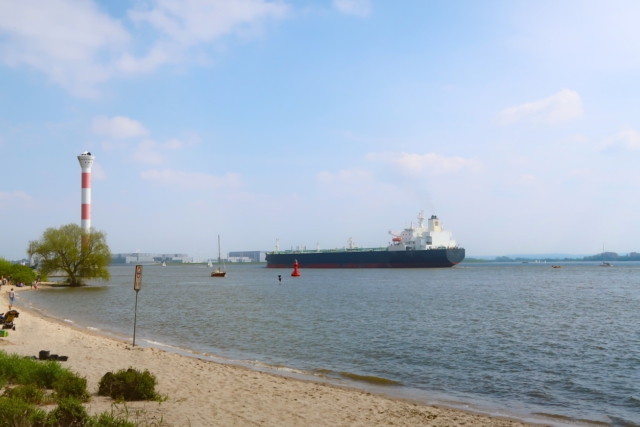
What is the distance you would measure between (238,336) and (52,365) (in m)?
10.9

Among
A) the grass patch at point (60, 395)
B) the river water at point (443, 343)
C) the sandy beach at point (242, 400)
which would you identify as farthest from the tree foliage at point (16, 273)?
the grass patch at point (60, 395)

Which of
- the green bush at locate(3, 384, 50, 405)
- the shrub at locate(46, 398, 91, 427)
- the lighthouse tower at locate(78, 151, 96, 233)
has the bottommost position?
the green bush at locate(3, 384, 50, 405)

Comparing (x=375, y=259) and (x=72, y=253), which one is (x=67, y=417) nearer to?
(x=72, y=253)

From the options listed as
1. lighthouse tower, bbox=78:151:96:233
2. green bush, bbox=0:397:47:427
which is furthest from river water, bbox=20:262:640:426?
lighthouse tower, bbox=78:151:96:233

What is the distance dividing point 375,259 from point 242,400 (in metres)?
85.6

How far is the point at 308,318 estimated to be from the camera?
24578 millimetres

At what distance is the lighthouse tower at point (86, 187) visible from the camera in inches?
2699

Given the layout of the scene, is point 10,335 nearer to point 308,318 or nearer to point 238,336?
point 238,336

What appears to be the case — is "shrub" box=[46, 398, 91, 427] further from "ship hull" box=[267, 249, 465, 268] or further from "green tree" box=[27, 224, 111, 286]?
"ship hull" box=[267, 249, 465, 268]

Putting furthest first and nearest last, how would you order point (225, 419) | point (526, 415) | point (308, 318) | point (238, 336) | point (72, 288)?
point (72, 288)
point (308, 318)
point (238, 336)
point (526, 415)
point (225, 419)

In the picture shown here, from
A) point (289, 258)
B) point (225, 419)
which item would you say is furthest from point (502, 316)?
point (289, 258)

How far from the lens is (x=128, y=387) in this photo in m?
8.45

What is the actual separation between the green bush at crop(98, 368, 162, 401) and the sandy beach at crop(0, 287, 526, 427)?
7.3 inches

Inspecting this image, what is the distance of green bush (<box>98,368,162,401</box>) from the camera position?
331 inches
